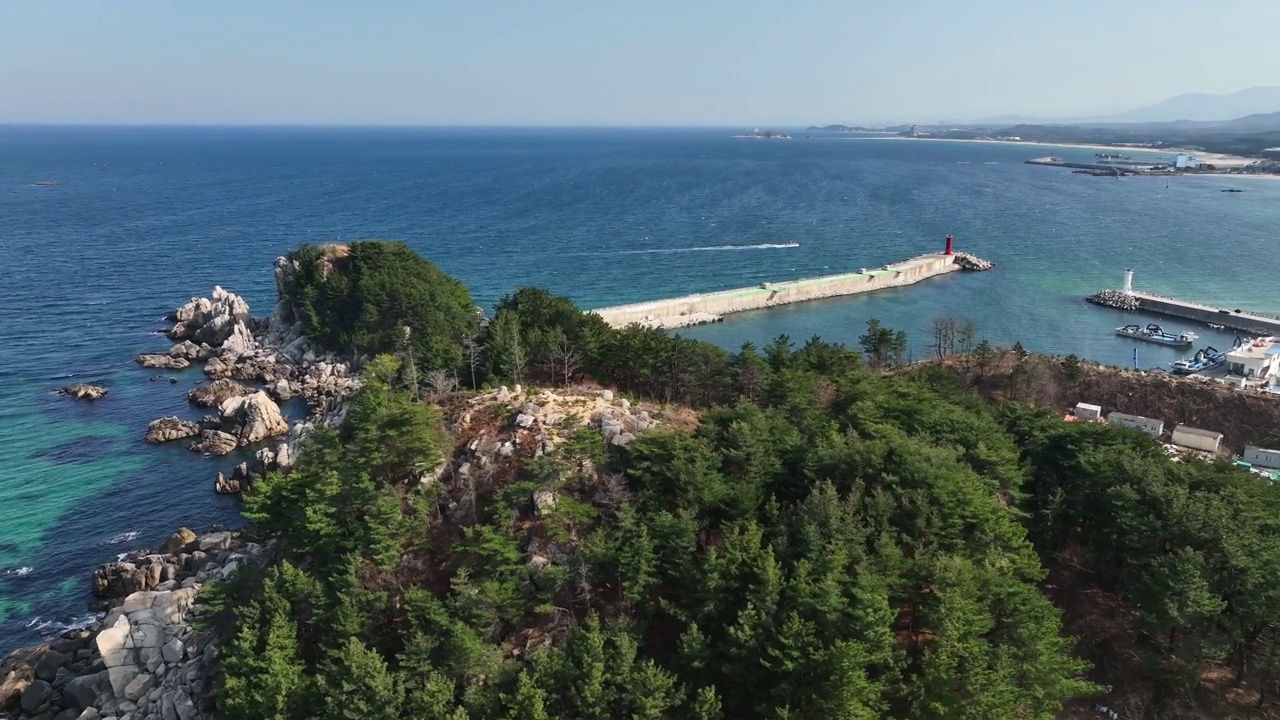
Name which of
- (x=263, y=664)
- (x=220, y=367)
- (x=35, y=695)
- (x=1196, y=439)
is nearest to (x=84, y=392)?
(x=220, y=367)

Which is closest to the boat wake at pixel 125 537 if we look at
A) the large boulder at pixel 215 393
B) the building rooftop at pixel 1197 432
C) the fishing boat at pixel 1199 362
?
the large boulder at pixel 215 393

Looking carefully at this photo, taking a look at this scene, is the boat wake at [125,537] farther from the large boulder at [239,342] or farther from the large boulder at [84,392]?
the large boulder at [239,342]

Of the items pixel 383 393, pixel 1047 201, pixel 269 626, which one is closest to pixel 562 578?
pixel 269 626

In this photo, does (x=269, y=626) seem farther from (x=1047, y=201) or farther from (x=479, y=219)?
(x=1047, y=201)

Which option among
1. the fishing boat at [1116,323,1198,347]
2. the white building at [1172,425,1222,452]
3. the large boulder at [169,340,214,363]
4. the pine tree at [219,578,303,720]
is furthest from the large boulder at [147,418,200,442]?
the fishing boat at [1116,323,1198,347]

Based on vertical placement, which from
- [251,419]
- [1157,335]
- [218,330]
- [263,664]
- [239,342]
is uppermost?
[218,330]

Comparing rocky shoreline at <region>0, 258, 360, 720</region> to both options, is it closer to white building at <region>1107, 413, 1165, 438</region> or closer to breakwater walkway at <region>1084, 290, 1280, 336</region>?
white building at <region>1107, 413, 1165, 438</region>

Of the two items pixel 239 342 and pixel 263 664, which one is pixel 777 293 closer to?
pixel 239 342
